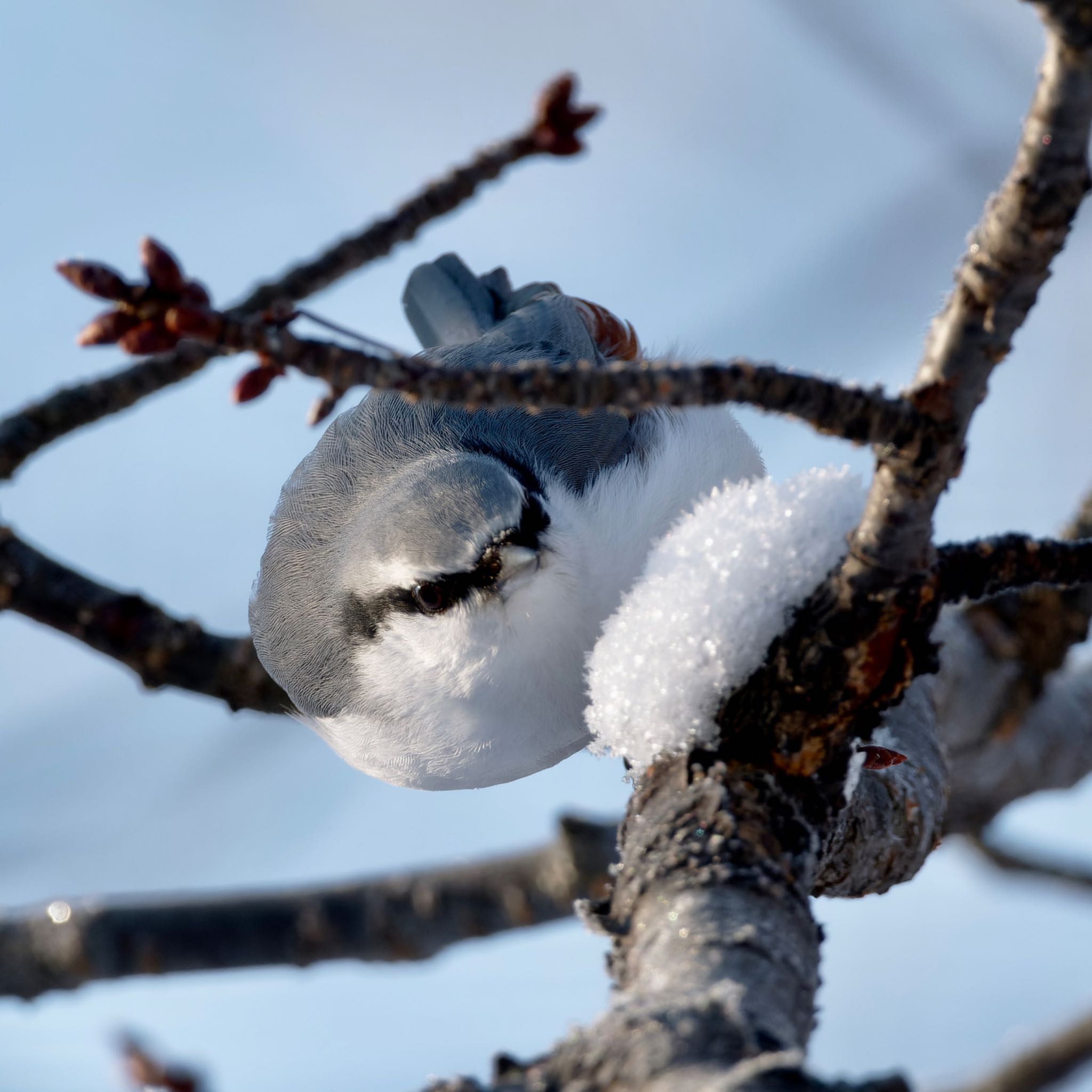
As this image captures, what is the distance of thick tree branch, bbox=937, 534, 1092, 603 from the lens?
3.31 feet

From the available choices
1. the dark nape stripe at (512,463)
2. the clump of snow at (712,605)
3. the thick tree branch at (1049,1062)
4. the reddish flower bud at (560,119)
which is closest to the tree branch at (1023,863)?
the thick tree branch at (1049,1062)

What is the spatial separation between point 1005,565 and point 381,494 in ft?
3.35

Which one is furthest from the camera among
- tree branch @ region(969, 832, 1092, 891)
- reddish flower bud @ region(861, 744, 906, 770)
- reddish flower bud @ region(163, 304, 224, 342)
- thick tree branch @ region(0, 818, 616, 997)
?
tree branch @ region(969, 832, 1092, 891)

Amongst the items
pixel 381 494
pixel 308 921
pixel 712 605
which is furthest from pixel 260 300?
pixel 308 921

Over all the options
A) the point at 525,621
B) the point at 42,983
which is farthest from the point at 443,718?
the point at 42,983

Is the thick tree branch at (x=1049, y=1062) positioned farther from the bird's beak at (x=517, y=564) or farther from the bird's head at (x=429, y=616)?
the bird's beak at (x=517, y=564)

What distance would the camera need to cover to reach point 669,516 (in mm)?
1696

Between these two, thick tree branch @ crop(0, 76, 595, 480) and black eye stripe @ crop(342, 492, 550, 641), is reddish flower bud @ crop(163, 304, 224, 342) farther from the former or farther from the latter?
black eye stripe @ crop(342, 492, 550, 641)

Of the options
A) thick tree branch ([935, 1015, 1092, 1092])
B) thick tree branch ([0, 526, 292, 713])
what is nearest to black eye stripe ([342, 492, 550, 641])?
thick tree branch ([0, 526, 292, 713])

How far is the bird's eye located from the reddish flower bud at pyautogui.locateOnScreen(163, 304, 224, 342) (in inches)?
37.9

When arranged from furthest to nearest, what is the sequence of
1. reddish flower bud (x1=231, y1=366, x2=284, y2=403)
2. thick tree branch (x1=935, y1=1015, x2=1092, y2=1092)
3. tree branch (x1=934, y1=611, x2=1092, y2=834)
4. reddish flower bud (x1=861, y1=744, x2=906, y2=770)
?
tree branch (x1=934, y1=611, x2=1092, y2=834), thick tree branch (x1=935, y1=1015, x2=1092, y2=1092), reddish flower bud (x1=861, y1=744, x2=906, y2=770), reddish flower bud (x1=231, y1=366, x2=284, y2=403)

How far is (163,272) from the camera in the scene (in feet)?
2.47

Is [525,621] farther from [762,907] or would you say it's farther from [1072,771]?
[1072,771]

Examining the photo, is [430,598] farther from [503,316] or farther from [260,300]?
[503,316]
